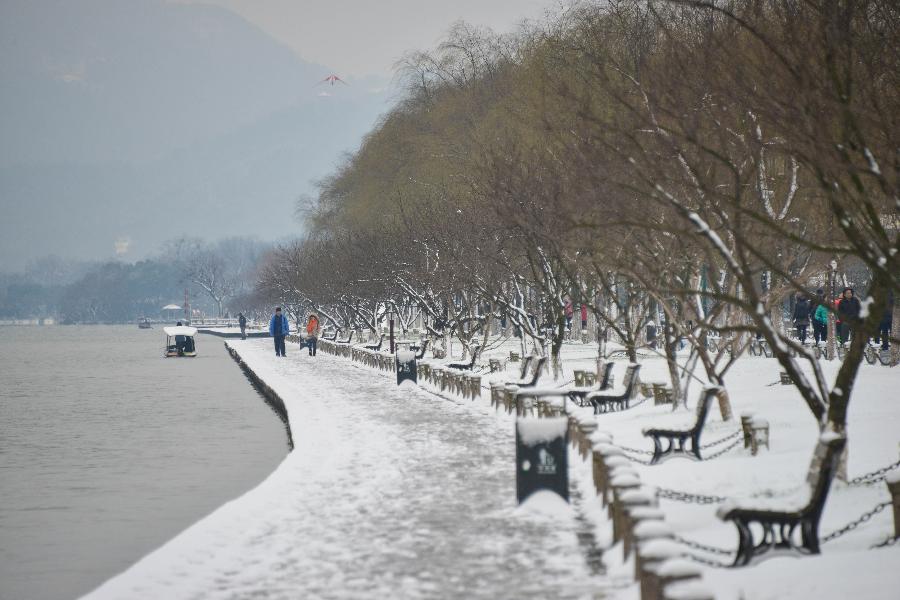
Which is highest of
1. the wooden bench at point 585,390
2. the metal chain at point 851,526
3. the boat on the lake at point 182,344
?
the boat on the lake at point 182,344

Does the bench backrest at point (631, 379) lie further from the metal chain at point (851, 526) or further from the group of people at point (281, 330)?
the group of people at point (281, 330)

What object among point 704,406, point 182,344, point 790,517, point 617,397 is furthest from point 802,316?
point 182,344

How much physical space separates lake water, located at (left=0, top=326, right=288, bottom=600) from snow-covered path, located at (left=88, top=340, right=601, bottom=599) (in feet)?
4.87

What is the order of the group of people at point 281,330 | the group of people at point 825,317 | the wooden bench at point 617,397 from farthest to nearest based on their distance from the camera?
the group of people at point 281,330, the group of people at point 825,317, the wooden bench at point 617,397

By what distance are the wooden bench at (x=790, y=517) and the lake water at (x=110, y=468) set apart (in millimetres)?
5681

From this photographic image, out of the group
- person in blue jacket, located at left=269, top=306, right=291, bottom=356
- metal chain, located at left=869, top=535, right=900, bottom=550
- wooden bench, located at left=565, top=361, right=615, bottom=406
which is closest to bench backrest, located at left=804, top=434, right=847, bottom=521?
metal chain, located at left=869, top=535, right=900, bottom=550

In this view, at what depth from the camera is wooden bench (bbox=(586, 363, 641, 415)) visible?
20406mm

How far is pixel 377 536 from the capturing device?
10.4 meters

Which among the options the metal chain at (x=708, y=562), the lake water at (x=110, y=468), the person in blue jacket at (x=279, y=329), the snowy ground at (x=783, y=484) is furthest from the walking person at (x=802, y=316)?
the metal chain at (x=708, y=562)

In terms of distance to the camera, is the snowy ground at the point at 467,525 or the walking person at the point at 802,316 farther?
the walking person at the point at 802,316

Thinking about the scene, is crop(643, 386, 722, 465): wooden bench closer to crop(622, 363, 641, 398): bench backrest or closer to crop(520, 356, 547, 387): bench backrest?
crop(622, 363, 641, 398): bench backrest

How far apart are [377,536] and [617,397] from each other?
34.5 feet

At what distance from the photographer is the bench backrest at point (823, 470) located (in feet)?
29.6

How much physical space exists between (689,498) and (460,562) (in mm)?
2676
